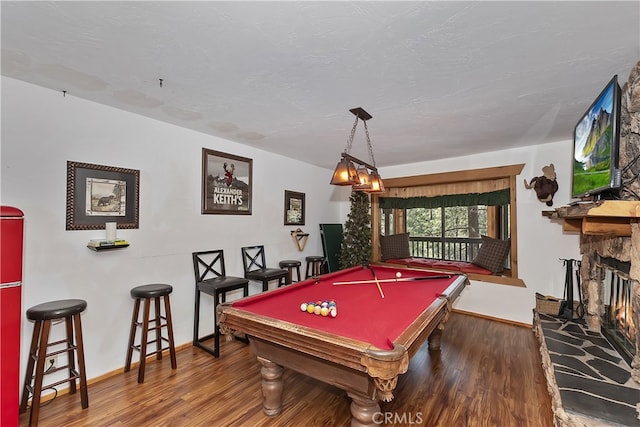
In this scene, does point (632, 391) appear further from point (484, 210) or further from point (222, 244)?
point (222, 244)

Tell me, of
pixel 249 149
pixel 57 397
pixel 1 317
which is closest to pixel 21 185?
pixel 1 317

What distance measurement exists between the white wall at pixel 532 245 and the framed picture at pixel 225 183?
11.8ft

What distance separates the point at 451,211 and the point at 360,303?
384cm

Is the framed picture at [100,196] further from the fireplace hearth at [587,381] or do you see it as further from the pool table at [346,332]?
the fireplace hearth at [587,381]

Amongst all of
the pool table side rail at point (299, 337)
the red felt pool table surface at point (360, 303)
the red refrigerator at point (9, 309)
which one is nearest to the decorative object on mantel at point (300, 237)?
the red felt pool table surface at point (360, 303)

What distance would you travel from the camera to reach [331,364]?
1.60m

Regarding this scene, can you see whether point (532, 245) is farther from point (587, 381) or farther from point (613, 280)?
point (587, 381)

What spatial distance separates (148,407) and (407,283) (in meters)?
2.41

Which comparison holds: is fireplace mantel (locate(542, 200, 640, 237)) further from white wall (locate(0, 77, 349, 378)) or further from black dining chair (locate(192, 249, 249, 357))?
white wall (locate(0, 77, 349, 378))

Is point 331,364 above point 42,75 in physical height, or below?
below

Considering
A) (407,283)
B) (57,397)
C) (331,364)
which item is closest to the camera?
(331,364)

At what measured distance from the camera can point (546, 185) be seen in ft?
12.3

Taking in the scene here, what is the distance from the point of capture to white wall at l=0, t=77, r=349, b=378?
2.18 metres

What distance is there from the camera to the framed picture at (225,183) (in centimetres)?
346
